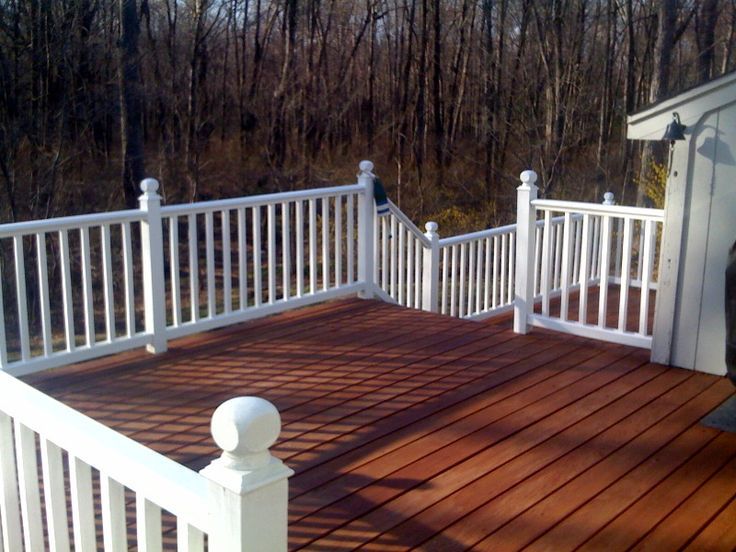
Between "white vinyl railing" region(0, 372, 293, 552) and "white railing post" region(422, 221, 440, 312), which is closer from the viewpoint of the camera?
"white vinyl railing" region(0, 372, 293, 552)

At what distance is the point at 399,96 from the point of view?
56.2 ft

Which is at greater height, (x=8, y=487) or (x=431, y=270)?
(x=8, y=487)

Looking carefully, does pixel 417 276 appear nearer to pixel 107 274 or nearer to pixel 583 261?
pixel 583 261

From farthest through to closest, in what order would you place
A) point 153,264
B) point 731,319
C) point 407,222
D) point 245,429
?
point 407,222 → point 153,264 → point 731,319 → point 245,429

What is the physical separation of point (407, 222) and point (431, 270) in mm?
649

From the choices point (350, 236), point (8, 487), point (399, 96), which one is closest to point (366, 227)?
point (350, 236)

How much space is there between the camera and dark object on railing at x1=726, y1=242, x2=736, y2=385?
141 inches

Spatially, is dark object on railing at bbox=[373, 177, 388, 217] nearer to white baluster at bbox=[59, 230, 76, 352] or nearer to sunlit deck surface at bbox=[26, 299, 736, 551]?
sunlit deck surface at bbox=[26, 299, 736, 551]

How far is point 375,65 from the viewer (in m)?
17.3

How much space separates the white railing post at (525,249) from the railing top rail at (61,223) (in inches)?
98.8

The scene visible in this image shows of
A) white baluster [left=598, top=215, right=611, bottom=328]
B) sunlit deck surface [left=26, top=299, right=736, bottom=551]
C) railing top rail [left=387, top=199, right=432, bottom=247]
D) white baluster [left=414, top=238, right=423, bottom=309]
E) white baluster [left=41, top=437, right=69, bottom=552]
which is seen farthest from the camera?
white baluster [left=414, top=238, right=423, bottom=309]

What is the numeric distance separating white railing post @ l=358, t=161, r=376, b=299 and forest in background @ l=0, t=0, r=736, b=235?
7684 mm

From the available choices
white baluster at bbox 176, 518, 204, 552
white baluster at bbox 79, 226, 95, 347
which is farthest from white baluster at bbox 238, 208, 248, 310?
white baluster at bbox 176, 518, 204, 552

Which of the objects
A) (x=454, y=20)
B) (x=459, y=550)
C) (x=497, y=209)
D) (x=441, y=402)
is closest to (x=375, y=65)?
(x=454, y=20)
